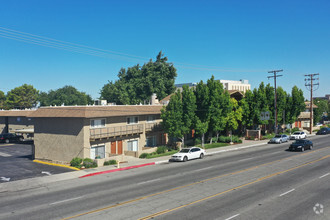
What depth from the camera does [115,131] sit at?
35375mm

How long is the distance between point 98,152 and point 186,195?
18.8 metres

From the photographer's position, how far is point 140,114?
38938mm

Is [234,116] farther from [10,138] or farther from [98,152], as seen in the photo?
[10,138]

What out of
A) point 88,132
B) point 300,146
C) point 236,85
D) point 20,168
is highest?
point 236,85

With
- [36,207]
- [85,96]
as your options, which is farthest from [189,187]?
[85,96]

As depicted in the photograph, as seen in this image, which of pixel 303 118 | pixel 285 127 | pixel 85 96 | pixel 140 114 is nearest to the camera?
pixel 140 114

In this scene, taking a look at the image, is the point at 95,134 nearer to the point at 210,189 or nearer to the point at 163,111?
the point at 163,111

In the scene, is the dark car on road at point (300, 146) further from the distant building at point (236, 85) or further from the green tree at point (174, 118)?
the distant building at point (236, 85)

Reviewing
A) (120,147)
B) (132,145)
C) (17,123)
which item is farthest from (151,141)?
(17,123)

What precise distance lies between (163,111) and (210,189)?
74.1 ft

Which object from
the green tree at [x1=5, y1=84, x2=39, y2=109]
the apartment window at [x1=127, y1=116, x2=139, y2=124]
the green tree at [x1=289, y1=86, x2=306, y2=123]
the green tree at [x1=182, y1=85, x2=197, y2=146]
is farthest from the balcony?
the green tree at [x1=5, y1=84, x2=39, y2=109]

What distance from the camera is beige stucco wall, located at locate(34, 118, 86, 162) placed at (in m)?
32.1

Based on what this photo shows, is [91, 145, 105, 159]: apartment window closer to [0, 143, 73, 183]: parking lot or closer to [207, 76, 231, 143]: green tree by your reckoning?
[0, 143, 73, 183]: parking lot

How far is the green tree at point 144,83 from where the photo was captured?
268ft
